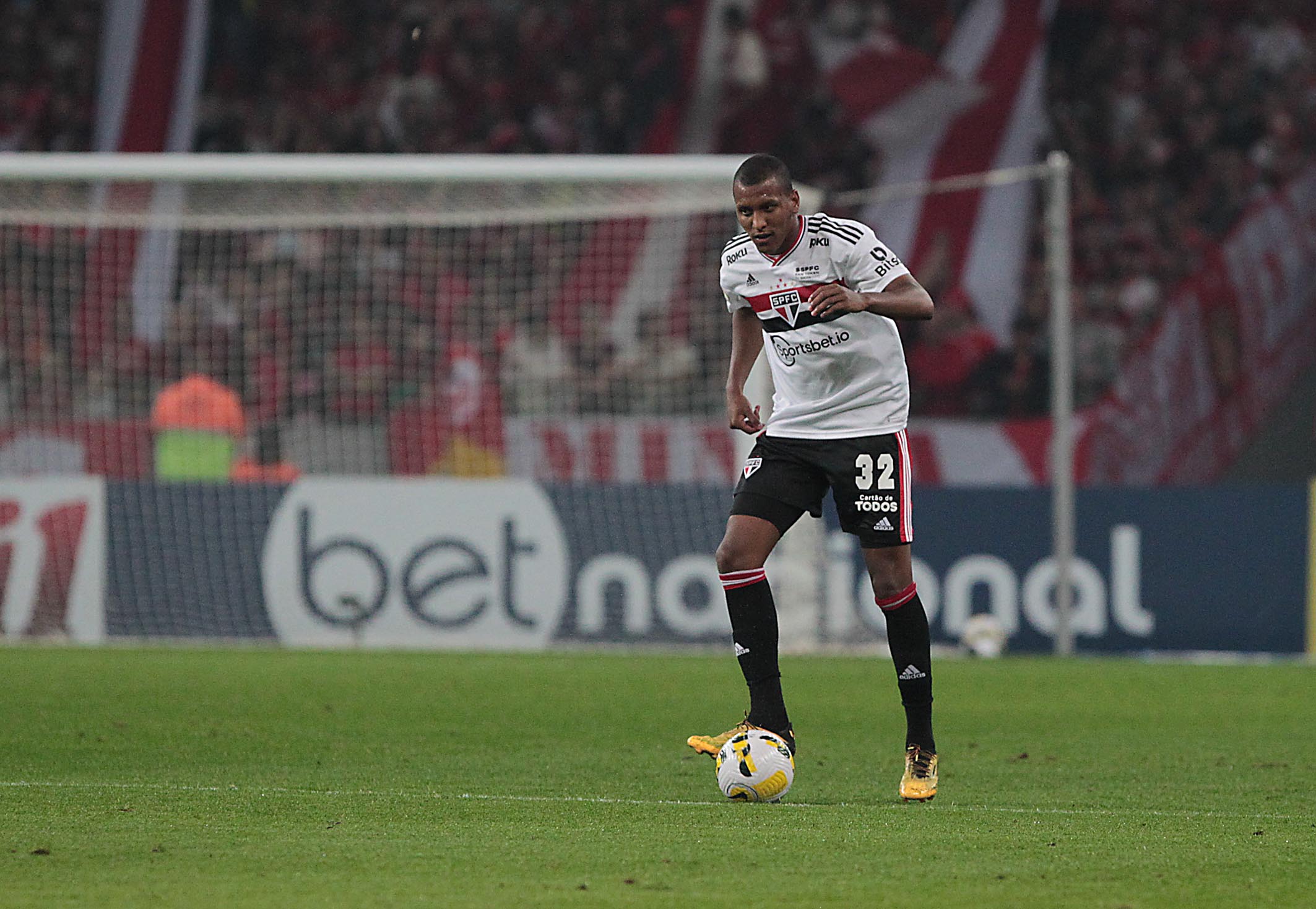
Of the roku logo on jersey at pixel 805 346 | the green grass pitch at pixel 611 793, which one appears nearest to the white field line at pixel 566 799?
the green grass pitch at pixel 611 793

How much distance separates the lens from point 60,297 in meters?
13.3

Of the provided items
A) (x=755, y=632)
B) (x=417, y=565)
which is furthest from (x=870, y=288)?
(x=417, y=565)

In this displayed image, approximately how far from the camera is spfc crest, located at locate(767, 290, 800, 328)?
18.6 feet

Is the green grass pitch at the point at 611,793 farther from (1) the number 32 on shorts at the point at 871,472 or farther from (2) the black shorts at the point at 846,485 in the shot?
(1) the number 32 on shorts at the point at 871,472

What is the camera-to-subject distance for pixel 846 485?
5.64m

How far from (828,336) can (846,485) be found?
445mm

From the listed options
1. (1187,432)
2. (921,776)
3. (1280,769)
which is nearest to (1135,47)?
(1187,432)

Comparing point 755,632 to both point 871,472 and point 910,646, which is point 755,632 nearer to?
point 910,646

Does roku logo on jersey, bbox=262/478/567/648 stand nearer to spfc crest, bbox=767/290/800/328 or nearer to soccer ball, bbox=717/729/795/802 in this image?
spfc crest, bbox=767/290/800/328

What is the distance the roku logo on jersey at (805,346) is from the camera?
567 cm

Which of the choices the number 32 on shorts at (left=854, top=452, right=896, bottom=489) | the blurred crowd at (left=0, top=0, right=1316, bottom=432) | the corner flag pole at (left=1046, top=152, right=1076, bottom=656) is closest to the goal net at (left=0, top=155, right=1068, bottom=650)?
the blurred crowd at (left=0, top=0, right=1316, bottom=432)

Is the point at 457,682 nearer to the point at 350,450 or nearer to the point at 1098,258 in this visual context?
the point at 350,450

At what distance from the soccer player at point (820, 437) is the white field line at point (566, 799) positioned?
0.85 ft

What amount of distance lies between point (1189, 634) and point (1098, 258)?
255 inches
